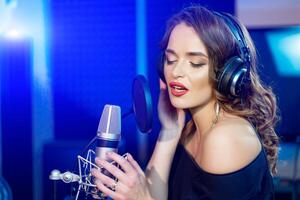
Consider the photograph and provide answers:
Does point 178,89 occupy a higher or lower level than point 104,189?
higher

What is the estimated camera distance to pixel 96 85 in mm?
1797

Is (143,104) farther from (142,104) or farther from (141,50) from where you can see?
(141,50)

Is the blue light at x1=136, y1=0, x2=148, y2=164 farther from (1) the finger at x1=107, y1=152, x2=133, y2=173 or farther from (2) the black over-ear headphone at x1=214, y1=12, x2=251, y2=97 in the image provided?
(1) the finger at x1=107, y1=152, x2=133, y2=173

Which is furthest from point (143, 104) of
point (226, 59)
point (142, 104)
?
point (226, 59)

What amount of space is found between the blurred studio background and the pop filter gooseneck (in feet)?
2.65

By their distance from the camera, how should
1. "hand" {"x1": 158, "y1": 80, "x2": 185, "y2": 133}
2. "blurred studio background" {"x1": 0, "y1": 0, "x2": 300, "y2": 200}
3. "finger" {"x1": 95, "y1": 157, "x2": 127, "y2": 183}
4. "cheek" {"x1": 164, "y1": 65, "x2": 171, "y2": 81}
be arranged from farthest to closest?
"blurred studio background" {"x1": 0, "y1": 0, "x2": 300, "y2": 200}
"hand" {"x1": 158, "y1": 80, "x2": 185, "y2": 133}
"cheek" {"x1": 164, "y1": 65, "x2": 171, "y2": 81}
"finger" {"x1": 95, "y1": 157, "x2": 127, "y2": 183}

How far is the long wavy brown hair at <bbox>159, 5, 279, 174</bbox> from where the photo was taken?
3.06 ft

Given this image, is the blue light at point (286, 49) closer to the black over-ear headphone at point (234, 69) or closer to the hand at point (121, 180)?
the black over-ear headphone at point (234, 69)

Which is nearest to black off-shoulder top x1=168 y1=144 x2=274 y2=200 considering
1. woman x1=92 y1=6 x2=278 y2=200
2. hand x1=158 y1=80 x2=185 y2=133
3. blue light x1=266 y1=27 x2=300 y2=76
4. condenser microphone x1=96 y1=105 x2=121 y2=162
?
woman x1=92 y1=6 x2=278 y2=200

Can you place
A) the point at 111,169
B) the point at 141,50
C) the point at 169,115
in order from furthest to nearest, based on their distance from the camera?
the point at 141,50 < the point at 169,115 < the point at 111,169

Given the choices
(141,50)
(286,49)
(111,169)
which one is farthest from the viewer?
(141,50)

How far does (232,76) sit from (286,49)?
711mm

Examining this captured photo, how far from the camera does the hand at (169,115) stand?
3.86ft

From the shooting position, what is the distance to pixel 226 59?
3.06ft
